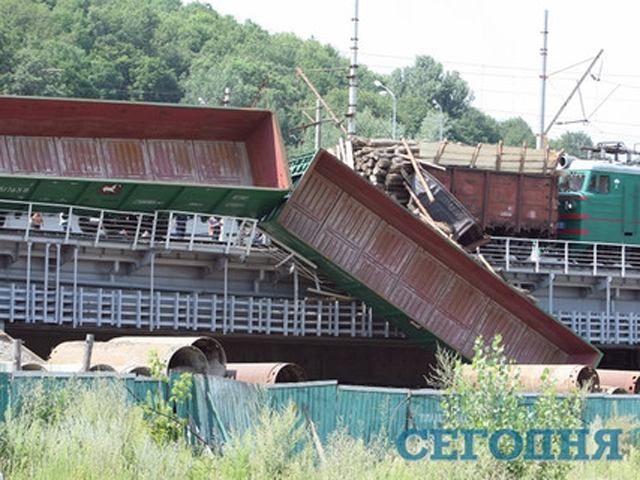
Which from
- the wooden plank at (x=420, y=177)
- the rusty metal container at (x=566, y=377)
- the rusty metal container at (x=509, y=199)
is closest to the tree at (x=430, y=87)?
the rusty metal container at (x=509, y=199)

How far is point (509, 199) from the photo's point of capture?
42125mm

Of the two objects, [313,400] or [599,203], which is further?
[599,203]

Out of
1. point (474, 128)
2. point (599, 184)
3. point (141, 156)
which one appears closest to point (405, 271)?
point (141, 156)

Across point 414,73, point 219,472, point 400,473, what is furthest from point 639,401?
point 414,73

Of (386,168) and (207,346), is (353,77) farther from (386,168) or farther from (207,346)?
(207,346)

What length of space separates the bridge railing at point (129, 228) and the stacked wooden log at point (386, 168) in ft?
11.8

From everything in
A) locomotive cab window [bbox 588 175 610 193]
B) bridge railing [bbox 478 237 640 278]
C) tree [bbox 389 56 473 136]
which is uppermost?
tree [bbox 389 56 473 136]

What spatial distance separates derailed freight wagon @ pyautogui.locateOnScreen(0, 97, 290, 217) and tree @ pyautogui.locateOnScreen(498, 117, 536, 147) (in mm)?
130533

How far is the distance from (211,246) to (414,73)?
13850 centimetres

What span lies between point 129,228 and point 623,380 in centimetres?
1143

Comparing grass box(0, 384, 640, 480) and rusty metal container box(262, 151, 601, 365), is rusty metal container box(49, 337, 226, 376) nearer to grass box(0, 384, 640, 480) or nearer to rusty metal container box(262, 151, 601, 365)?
grass box(0, 384, 640, 480)

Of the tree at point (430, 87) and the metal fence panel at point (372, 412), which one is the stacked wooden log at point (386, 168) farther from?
the tree at point (430, 87)

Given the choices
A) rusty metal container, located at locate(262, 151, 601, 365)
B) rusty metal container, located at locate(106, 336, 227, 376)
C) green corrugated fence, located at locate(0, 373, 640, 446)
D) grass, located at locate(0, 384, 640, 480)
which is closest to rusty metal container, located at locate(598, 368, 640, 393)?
rusty metal container, located at locate(262, 151, 601, 365)

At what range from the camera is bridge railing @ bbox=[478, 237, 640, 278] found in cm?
3956
